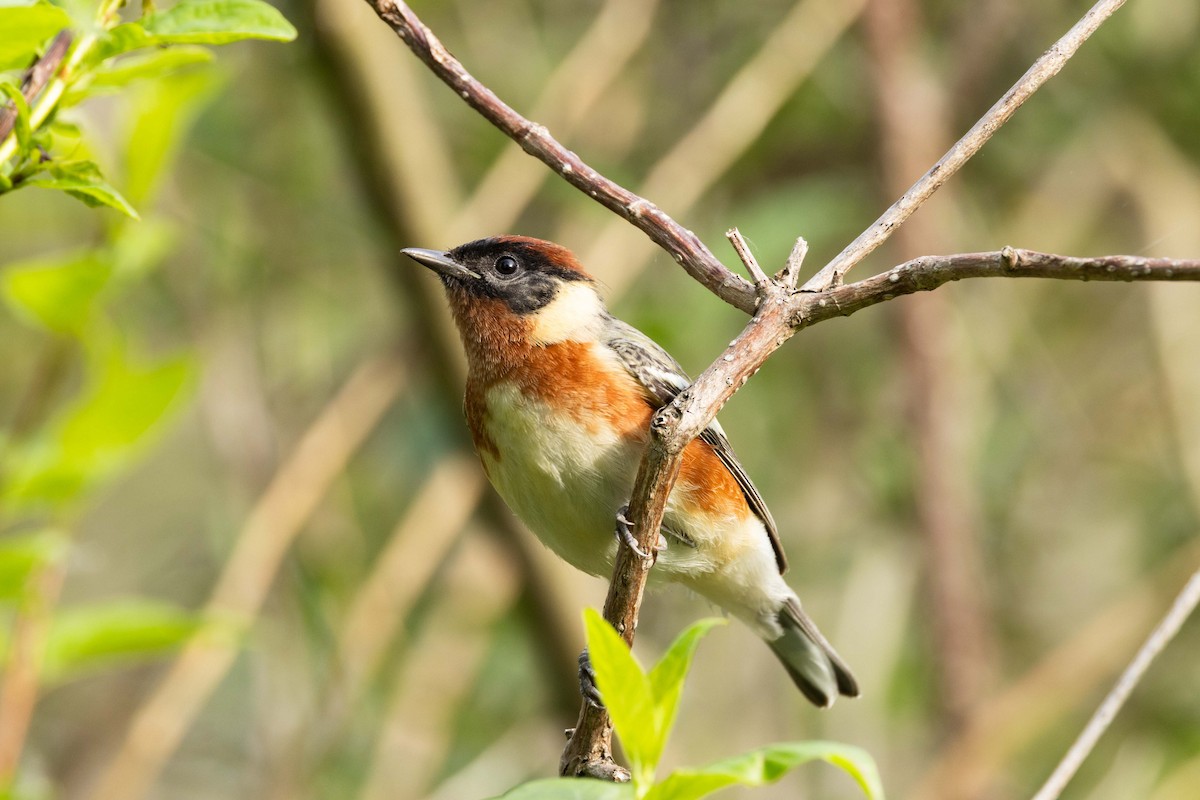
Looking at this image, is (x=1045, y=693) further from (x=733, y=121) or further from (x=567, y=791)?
(x=567, y=791)

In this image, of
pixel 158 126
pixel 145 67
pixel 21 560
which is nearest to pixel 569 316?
pixel 158 126

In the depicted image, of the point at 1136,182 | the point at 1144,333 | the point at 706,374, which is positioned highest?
the point at 1136,182

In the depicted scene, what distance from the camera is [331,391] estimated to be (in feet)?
24.0

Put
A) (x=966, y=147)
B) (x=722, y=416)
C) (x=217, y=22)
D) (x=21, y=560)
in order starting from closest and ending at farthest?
1. (x=217, y=22)
2. (x=966, y=147)
3. (x=21, y=560)
4. (x=722, y=416)

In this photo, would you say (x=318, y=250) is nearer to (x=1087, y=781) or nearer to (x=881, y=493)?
(x=881, y=493)

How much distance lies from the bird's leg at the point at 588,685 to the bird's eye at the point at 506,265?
1328 mm

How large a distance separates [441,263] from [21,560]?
192 centimetres

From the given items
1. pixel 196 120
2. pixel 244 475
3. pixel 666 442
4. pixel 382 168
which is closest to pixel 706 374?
pixel 666 442

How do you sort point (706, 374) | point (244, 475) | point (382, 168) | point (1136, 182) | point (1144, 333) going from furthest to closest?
point (1144, 333), point (1136, 182), point (244, 475), point (382, 168), point (706, 374)

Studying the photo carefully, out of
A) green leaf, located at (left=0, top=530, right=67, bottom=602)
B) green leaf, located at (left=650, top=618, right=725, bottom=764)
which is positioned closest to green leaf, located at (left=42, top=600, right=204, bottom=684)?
green leaf, located at (left=0, top=530, right=67, bottom=602)

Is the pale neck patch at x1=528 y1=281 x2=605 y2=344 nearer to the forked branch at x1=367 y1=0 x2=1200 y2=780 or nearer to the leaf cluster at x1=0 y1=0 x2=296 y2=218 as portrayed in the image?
the forked branch at x1=367 y1=0 x2=1200 y2=780

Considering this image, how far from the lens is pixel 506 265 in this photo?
14.3ft

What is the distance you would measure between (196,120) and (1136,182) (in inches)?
193

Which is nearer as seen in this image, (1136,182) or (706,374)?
(706,374)
